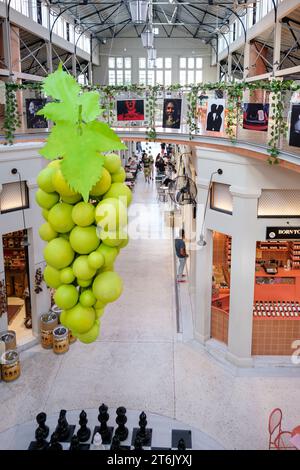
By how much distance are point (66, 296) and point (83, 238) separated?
14.2 inches

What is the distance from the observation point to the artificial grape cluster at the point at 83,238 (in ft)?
8.32

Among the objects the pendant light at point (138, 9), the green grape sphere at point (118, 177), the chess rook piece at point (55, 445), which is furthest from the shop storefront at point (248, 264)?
the green grape sphere at point (118, 177)

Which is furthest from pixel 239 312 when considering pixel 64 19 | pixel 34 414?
pixel 64 19

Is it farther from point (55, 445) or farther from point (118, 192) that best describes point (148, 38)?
point (118, 192)

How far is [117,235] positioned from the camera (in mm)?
2584

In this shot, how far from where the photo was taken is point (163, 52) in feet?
126

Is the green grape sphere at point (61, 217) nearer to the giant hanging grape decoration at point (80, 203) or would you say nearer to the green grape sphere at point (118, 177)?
the giant hanging grape decoration at point (80, 203)

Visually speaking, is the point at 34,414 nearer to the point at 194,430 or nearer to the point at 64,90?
the point at 194,430

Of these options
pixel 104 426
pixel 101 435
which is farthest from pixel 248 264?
pixel 101 435

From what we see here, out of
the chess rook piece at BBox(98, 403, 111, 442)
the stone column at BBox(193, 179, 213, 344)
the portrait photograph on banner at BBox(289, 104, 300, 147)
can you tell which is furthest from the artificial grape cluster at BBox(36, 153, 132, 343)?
the stone column at BBox(193, 179, 213, 344)

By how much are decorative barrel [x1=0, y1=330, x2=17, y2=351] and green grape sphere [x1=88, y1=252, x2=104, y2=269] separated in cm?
925

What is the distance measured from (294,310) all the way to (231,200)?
2.98 metres

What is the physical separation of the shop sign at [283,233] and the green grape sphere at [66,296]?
8260mm

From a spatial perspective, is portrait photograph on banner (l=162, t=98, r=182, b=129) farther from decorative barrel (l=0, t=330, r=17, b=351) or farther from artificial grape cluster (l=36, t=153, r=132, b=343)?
artificial grape cluster (l=36, t=153, r=132, b=343)
